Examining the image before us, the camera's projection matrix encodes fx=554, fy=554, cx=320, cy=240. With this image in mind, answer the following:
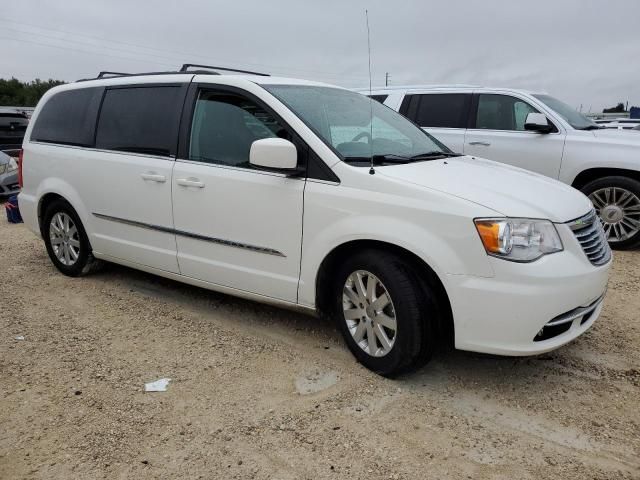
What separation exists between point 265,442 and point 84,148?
324 cm

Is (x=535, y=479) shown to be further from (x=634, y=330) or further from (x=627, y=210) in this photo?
(x=627, y=210)

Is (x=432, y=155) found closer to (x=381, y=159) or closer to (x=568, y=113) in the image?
(x=381, y=159)

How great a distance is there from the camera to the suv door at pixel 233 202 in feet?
11.5

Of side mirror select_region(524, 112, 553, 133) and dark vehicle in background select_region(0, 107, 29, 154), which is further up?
side mirror select_region(524, 112, 553, 133)

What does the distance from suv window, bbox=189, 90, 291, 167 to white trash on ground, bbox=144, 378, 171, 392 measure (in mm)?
1455

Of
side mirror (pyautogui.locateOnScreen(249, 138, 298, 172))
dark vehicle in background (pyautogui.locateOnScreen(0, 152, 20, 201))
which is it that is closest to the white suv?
side mirror (pyautogui.locateOnScreen(249, 138, 298, 172))

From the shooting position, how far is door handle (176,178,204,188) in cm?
385

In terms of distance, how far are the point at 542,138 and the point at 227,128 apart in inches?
170

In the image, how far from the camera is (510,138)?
6.82m

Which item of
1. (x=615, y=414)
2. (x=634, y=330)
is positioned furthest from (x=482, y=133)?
(x=615, y=414)

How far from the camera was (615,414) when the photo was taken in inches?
114

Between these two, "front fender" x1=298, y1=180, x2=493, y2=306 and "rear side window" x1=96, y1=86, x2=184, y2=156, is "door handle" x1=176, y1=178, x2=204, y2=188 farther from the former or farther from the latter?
"front fender" x1=298, y1=180, x2=493, y2=306

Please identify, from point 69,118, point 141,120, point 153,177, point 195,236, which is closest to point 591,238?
point 195,236

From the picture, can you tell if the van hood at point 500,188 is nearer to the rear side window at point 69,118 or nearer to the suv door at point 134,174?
the suv door at point 134,174
